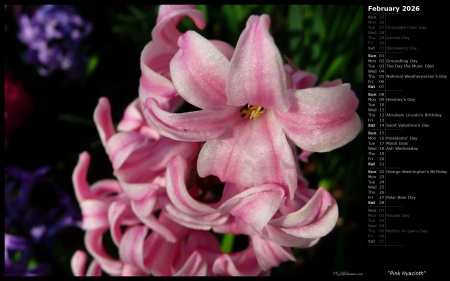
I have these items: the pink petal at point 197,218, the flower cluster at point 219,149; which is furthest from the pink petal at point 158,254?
the pink petal at point 197,218

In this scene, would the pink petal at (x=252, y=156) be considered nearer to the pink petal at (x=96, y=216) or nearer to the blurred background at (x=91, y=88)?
the pink petal at (x=96, y=216)

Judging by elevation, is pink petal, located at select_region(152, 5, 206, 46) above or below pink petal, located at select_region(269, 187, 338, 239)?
above

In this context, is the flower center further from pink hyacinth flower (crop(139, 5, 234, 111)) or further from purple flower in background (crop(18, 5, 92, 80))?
purple flower in background (crop(18, 5, 92, 80))

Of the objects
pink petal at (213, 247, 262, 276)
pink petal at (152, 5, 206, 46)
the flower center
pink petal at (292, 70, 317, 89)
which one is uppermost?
pink petal at (152, 5, 206, 46)

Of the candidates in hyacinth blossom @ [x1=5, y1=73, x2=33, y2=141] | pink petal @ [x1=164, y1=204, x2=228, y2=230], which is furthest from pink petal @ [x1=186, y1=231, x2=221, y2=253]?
hyacinth blossom @ [x1=5, y1=73, x2=33, y2=141]

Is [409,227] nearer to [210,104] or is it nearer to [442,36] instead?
[442,36]
